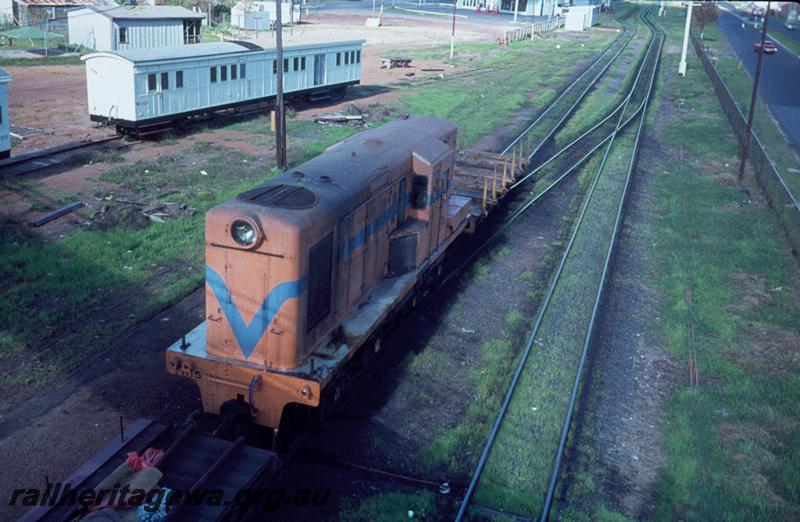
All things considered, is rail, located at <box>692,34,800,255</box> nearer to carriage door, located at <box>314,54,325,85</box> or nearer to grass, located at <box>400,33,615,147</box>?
grass, located at <box>400,33,615,147</box>

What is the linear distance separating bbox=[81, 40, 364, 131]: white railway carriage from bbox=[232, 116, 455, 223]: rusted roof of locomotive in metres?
15.9

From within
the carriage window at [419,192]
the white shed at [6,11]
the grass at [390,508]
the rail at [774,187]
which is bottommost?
the grass at [390,508]

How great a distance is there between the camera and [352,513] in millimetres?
9328

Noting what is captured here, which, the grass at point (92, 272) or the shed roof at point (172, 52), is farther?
the shed roof at point (172, 52)

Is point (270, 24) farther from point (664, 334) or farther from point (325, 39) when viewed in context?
point (664, 334)

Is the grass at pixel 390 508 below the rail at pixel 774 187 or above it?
below

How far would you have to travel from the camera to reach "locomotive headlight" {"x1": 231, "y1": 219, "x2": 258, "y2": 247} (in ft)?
32.1

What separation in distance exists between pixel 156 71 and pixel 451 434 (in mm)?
22517

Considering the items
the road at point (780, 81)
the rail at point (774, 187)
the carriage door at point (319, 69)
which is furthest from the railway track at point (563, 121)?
the carriage door at point (319, 69)

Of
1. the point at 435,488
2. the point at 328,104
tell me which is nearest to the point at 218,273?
the point at 435,488

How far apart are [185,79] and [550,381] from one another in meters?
22.7

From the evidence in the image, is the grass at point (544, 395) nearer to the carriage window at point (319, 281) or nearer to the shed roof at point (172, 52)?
the carriage window at point (319, 281)

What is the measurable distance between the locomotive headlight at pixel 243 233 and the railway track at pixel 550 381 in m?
4.53

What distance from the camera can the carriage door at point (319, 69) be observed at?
3819 cm
